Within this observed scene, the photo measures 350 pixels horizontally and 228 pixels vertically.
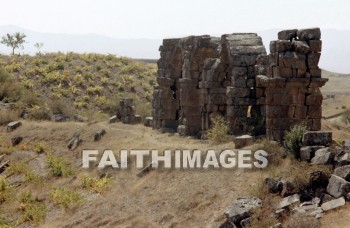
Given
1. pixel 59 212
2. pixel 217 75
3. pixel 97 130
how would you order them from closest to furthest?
1. pixel 59 212
2. pixel 217 75
3. pixel 97 130

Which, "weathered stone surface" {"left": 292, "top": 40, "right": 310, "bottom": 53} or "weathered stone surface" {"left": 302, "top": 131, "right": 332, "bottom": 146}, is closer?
"weathered stone surface" {"left": 302, "top": 131, "right": 332, "bottom": 146}

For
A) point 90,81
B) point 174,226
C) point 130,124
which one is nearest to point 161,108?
point 130,124

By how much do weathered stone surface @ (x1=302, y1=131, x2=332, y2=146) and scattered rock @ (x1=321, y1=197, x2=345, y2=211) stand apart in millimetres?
2639

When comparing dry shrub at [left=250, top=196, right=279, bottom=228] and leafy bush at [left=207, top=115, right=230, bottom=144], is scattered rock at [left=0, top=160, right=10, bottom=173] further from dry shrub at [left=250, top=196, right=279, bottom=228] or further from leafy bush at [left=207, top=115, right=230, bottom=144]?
dry shrub at [left=250, top=196, right=279, bottom=228]

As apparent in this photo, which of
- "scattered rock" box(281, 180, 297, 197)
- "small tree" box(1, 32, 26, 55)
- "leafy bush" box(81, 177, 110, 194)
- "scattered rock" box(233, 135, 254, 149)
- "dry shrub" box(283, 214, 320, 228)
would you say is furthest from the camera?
"small tree" box(1, 32, 26, 55)

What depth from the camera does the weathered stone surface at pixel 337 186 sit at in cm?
1085

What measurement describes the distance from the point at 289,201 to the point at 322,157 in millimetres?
1664

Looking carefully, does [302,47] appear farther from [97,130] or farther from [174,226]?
[97,130]

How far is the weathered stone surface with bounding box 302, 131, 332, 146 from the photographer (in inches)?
516

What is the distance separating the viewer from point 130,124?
28.3 metres

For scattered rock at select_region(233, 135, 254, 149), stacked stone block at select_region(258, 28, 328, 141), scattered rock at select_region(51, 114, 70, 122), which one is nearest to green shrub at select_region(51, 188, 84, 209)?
scattered rock at select_region(233, 135, 254, 149)

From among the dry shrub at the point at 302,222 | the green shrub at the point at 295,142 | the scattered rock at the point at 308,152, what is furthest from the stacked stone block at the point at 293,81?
the dry shrub at the point at 302,222

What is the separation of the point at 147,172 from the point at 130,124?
38.8ft

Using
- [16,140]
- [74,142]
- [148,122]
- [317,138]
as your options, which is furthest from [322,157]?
[16,140]
